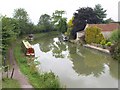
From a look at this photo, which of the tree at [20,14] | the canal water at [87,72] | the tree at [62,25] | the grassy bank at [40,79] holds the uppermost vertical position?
the tree at [20,14]

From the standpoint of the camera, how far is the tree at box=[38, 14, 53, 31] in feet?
271

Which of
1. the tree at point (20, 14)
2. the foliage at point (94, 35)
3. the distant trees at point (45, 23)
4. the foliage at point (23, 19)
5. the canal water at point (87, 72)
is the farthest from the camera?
the distant trees at point (45, 23)

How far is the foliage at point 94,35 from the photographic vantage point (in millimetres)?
43031

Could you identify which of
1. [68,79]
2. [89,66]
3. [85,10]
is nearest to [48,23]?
[85,10]

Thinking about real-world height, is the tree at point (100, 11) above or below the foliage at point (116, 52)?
above

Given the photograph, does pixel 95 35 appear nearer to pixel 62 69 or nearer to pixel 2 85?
pixel 62 69

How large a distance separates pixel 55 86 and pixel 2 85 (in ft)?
11.7

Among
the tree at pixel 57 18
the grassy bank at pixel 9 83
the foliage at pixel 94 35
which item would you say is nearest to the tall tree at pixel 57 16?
the tree at pixel 57 18

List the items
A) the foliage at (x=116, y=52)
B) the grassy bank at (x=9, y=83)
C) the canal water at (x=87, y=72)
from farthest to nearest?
the foliage at (x=116, y=52), the canal water at (x=87, y=72), the grassy bank at (x=9, y=83)

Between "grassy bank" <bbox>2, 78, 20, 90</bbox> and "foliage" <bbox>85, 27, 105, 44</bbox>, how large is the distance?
2683cm

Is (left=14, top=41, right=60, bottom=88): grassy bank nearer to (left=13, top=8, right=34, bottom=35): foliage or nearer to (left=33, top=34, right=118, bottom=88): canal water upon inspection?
(left=33, top=34, right=118, bottom=88): canal water

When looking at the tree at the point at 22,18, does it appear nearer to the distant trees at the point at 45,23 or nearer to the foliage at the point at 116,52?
the distant trees at the point at 45,23

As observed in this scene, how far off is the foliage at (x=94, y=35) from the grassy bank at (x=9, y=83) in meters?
26.8

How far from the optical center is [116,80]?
19.4 m
